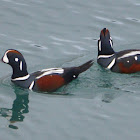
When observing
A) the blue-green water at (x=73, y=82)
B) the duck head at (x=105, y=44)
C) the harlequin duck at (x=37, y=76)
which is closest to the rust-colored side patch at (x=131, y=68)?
the blue-green water at (x=73, y=82)

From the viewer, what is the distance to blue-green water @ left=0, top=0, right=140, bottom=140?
39.0ft

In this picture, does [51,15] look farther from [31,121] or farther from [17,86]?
[31,121]

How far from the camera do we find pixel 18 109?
13.1 meters

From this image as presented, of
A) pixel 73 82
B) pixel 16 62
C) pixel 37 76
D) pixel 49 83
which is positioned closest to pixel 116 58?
pixel 73 82

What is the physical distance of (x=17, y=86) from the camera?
46.6 feet

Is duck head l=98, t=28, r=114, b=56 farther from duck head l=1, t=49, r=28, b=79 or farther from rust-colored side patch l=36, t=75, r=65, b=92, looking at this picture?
duck head l=1, t=49, r=28, b=79

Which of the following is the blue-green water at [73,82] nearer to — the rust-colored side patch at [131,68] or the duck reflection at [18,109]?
the duck reflection at [18,109]

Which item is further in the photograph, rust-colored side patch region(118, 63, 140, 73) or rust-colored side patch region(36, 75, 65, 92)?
rust-colored side patch region(118, 63, 140, 73)

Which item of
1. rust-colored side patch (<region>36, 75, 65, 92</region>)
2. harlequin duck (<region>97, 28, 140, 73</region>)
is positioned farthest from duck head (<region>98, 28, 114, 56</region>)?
rust-colored side patch (<region>36, 75, 65, 92</region>)

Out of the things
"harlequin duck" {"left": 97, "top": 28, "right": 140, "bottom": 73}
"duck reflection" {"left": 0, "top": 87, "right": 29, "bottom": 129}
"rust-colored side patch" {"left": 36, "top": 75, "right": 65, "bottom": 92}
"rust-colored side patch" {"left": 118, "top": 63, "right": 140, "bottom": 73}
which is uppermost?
"harlequin duck" {"left": 97, "top": 28, "right": 140, "bottom": 73}

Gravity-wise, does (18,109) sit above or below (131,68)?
below

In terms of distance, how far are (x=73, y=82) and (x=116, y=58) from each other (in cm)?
148

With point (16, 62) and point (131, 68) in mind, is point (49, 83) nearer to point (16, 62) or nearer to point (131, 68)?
point (16, 62)

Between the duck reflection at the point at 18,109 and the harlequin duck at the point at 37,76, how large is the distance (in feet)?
0.92
